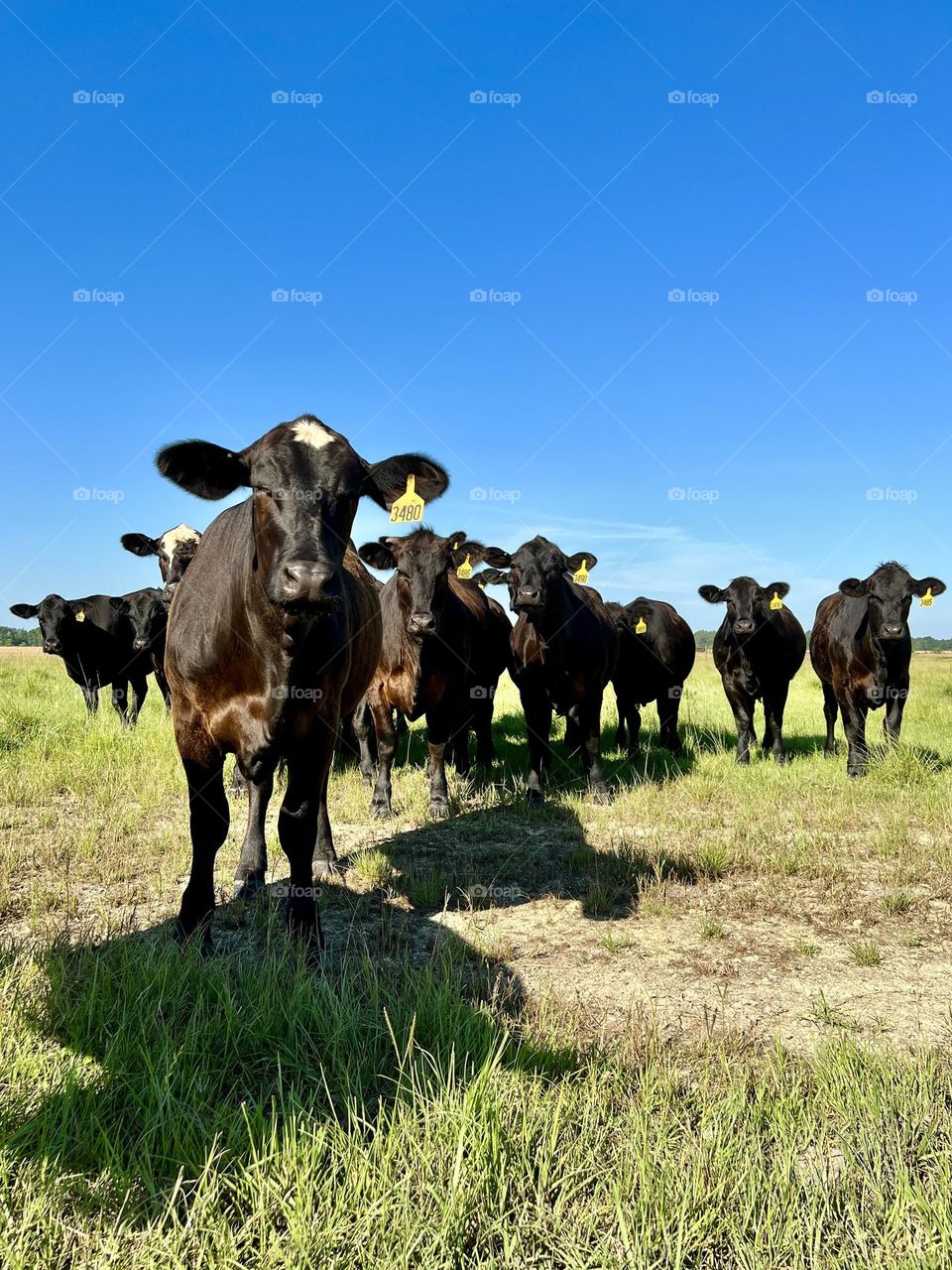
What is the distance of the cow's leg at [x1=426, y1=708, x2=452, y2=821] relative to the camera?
8.03 meters

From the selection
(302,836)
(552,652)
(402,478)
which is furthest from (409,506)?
(552,652)

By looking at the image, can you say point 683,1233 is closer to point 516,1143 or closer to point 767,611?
point 516,1143

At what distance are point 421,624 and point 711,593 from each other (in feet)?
22.5

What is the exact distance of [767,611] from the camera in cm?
1236

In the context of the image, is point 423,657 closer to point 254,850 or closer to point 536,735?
point 536,735

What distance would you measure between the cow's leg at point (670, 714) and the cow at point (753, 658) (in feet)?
2.35

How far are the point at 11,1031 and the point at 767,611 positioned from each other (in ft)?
36.8

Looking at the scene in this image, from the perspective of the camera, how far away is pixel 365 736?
29.5 ft

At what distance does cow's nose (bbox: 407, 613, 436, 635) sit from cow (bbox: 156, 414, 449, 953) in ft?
9.46

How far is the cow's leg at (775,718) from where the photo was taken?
37.3ft

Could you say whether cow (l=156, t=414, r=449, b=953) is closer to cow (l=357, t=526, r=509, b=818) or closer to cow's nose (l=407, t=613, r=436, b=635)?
cow's nose (l=407, t=613, r=436, b=635)

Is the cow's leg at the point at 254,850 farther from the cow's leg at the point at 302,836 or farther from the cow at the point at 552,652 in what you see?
the cow at the point at 552,652

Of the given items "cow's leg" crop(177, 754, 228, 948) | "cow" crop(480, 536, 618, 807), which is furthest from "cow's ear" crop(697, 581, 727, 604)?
"cow's leg" crop(177, 754, 228, 948)

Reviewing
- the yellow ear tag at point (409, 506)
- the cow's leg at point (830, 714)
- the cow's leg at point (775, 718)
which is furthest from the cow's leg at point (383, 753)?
the cow's leg at point (830, 714)
